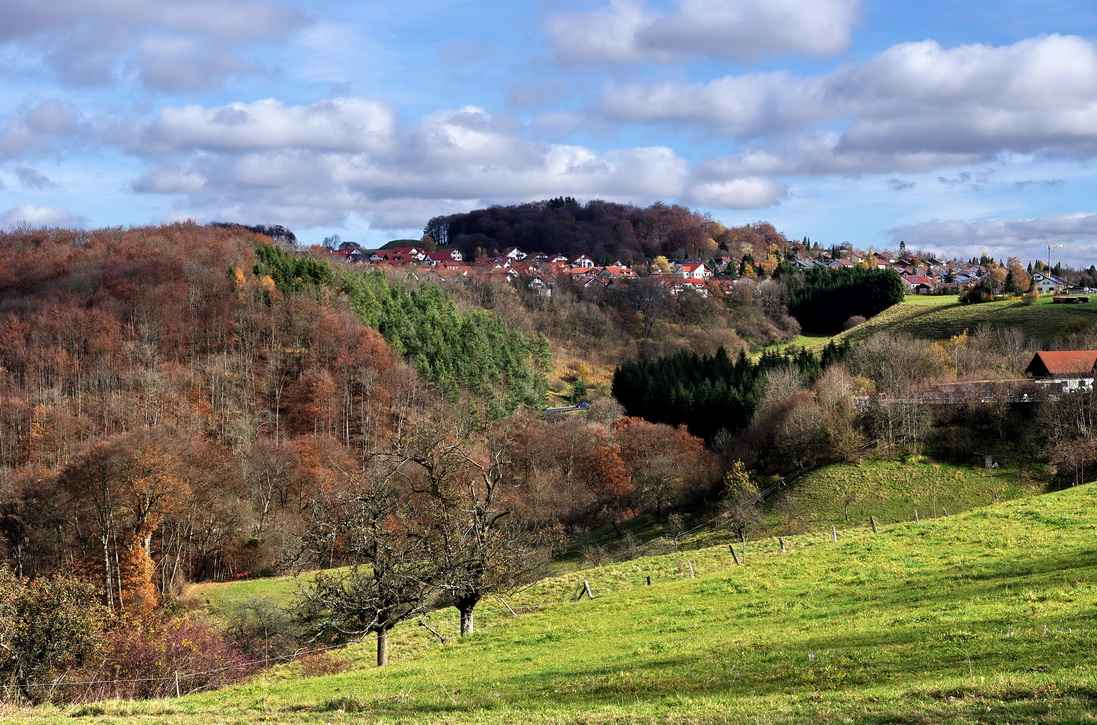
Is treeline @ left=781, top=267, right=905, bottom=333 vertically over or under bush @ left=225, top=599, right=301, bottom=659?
over

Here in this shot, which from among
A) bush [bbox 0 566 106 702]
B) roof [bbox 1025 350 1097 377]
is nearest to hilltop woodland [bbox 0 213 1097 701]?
bush [bbox 0 566 106 702]

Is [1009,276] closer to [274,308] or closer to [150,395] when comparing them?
[274,308]

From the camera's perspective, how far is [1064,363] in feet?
214

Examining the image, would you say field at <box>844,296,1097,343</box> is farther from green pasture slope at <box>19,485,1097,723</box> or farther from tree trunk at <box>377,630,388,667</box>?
tree trunk at <box>377,630,388,667</box>

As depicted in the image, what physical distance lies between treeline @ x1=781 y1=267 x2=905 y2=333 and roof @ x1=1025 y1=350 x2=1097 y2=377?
2314 inches

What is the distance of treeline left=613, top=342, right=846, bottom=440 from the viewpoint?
72062mm

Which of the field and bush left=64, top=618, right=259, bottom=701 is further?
the field

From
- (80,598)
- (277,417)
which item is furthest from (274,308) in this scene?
(80,598)

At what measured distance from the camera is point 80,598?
30375mm

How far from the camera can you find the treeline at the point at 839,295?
125 metres

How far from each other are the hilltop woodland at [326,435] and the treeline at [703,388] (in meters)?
0.27

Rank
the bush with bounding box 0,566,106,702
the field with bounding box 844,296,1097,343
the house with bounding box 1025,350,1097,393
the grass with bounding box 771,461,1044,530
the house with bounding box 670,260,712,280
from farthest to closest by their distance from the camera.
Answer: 1. the house with bounding box 670,260,712,280
2. the field with bounding box 844,296,1097,343
3. the house with bounding box 1025,350,1097,393
4. the grass with bounding box 771,461,1044,530
5. the bush with bounding box 0,566,106,702

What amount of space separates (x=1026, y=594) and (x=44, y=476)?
5828 cm

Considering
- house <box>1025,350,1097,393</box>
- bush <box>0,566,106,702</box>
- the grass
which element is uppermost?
Result: house <box>1025,350,1097,393</box>
